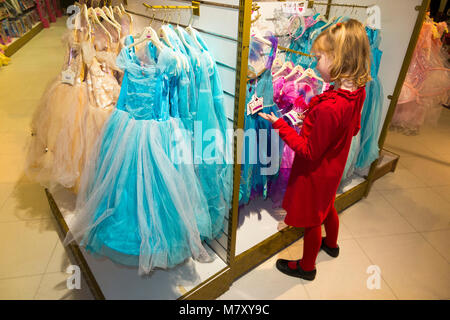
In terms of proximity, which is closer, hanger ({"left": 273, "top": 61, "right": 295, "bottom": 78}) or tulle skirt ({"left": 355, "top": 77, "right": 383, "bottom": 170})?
hanger ({"left": 273, "top": 61, "right": 295, "bottom": 78})

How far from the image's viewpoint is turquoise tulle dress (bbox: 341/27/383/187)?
205cm

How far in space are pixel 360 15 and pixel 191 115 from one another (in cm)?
162

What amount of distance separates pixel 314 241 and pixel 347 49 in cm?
104

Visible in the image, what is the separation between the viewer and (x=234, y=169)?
1.40m

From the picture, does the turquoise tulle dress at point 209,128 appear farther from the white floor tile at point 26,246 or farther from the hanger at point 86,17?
the white floor tile at point 26,246

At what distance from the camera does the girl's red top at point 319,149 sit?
1.32 metres

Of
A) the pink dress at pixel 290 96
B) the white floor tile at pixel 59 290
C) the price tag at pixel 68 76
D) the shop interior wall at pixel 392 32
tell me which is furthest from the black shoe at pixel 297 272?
the price tag at pixel 68 76

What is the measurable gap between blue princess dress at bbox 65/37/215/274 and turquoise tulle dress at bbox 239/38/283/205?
0.48 metres

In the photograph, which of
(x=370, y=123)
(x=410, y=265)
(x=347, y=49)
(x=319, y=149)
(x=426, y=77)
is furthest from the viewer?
(x=426, y=77)

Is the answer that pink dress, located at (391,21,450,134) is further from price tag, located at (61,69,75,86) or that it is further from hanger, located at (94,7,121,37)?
price tag, located at (61,69,75,86)

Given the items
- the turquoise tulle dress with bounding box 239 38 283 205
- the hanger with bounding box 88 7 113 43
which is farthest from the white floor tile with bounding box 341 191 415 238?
the hanger with bounding box 88 7 113 43

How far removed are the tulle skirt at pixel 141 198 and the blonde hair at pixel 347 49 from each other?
700mm

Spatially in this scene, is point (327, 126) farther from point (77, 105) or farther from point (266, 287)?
point (77, 105)

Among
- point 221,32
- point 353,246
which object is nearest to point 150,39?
point 221,32
